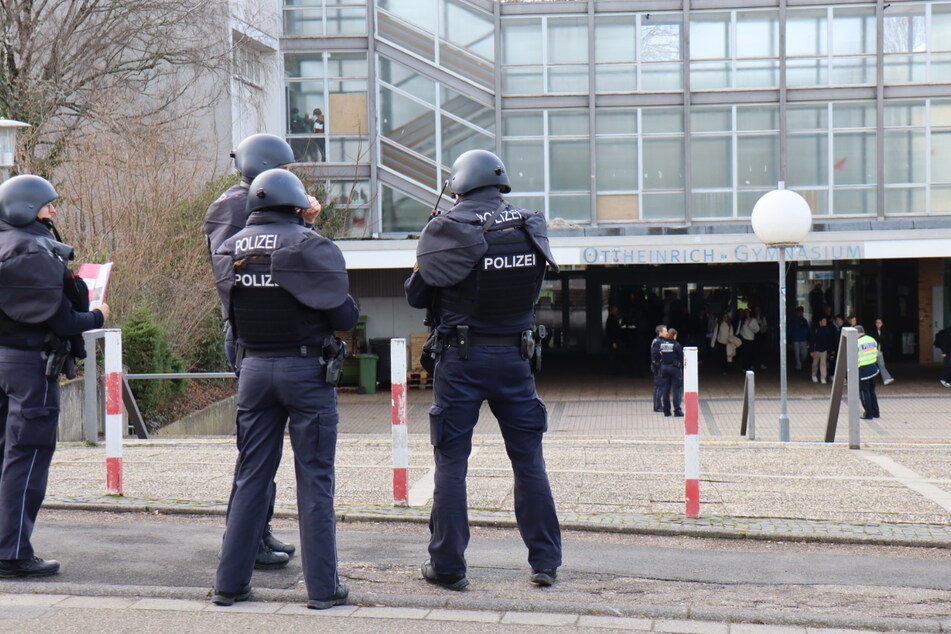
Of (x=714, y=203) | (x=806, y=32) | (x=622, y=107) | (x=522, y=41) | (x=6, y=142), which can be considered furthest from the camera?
(x=522, y=41)

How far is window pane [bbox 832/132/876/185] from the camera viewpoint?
28.7 meters

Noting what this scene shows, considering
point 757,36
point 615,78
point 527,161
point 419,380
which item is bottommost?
point 419,380

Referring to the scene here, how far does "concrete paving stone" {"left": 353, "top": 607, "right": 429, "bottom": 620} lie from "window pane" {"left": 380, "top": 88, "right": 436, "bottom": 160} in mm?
25161

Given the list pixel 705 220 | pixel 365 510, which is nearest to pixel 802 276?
pixel 705 220

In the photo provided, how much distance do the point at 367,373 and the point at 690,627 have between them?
21.0 metres

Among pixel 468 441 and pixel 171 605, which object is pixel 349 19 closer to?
pixel 468 441

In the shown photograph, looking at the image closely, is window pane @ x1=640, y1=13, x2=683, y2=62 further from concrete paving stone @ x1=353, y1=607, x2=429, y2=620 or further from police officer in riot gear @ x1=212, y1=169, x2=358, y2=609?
concrete paving stone @ x1=353, y1=607, x2=429, y2=620

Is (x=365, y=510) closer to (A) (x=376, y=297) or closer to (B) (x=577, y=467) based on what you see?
(B) (x=577, y=467)

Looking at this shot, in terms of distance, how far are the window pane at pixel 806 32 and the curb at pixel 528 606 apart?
2653cm

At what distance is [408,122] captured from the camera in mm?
29188

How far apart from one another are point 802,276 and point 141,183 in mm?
19331

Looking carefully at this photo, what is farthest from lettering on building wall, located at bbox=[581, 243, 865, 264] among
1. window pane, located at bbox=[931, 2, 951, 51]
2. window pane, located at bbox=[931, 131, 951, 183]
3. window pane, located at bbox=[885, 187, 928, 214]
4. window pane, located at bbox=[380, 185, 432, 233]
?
window pane, located at bbox=[931, 2, 951, 51]

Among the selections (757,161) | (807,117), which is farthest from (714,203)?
(807,117)

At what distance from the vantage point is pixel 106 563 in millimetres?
5383
